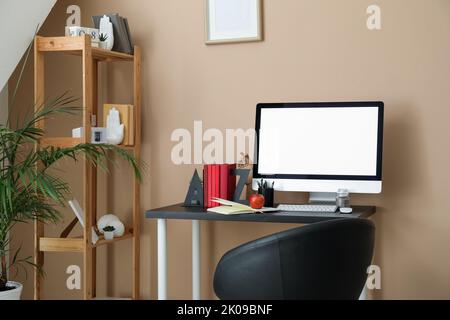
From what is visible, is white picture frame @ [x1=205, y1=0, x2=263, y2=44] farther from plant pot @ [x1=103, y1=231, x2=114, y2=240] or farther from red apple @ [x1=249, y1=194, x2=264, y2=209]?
plant pot @ [x1=103, y1=231, x2=114, y2=240]

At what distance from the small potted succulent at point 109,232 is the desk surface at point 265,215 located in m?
0.50

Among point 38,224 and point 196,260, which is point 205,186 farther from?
point 38,224

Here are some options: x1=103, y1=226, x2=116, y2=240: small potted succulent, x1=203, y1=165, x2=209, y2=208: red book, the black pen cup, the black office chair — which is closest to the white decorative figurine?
x1=103, y1=226, x2=116, y2=240: small potted succulent

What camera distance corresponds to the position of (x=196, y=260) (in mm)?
3928

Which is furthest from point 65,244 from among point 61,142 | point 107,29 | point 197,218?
point 107,29

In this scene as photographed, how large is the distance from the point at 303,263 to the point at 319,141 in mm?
1237

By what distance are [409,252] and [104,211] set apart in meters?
1.70

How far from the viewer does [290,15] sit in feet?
12.5

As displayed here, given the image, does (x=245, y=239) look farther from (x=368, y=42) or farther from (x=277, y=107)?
(x=368, y=42)

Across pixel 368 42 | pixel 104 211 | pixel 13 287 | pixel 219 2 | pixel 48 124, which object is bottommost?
pixel 13 287

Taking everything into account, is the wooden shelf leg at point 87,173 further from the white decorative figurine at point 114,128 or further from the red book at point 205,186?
the red book at point 205,186
